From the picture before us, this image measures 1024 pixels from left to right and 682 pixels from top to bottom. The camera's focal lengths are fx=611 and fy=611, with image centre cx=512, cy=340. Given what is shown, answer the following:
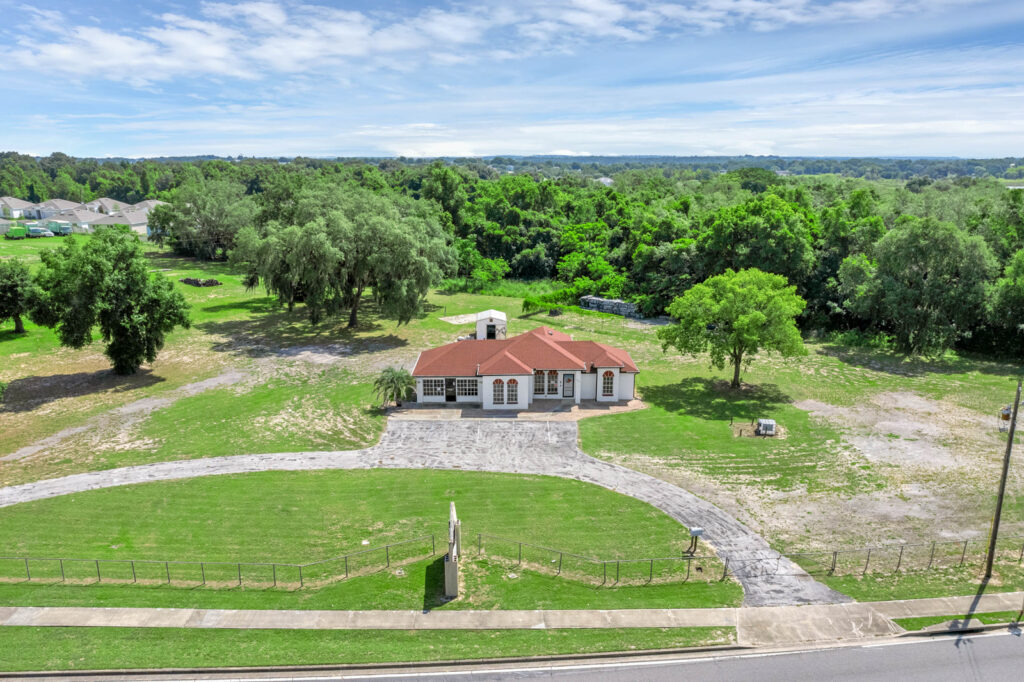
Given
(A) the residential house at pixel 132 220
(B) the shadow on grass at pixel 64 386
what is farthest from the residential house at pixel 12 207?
(B) the shadow on grass at pixel 64 386

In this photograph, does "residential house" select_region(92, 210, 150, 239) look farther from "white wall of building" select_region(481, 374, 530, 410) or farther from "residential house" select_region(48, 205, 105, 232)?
"white wall of building" select_region(481, 374, 530, 410)

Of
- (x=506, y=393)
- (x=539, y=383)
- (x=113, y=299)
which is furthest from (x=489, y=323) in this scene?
(x=113, y=299)

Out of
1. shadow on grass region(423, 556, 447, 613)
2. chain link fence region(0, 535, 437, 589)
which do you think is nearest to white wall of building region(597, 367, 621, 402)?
shadow on grass region(423, 556, 447, 613)

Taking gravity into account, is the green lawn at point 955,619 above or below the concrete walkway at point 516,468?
below

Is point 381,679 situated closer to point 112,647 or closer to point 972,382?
point 112,647

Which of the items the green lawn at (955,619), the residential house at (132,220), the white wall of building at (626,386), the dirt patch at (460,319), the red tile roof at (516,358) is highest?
the residential house at (132,220)

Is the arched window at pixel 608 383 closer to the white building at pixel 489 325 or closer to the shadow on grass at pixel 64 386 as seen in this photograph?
the white building at pixel 489 325

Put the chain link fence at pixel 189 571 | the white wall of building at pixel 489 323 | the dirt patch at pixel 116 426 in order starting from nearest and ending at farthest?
the chain link fence at pixel 189 571
the dirt patch at pixel 116 426
the white wall of building at pixel 489 323
